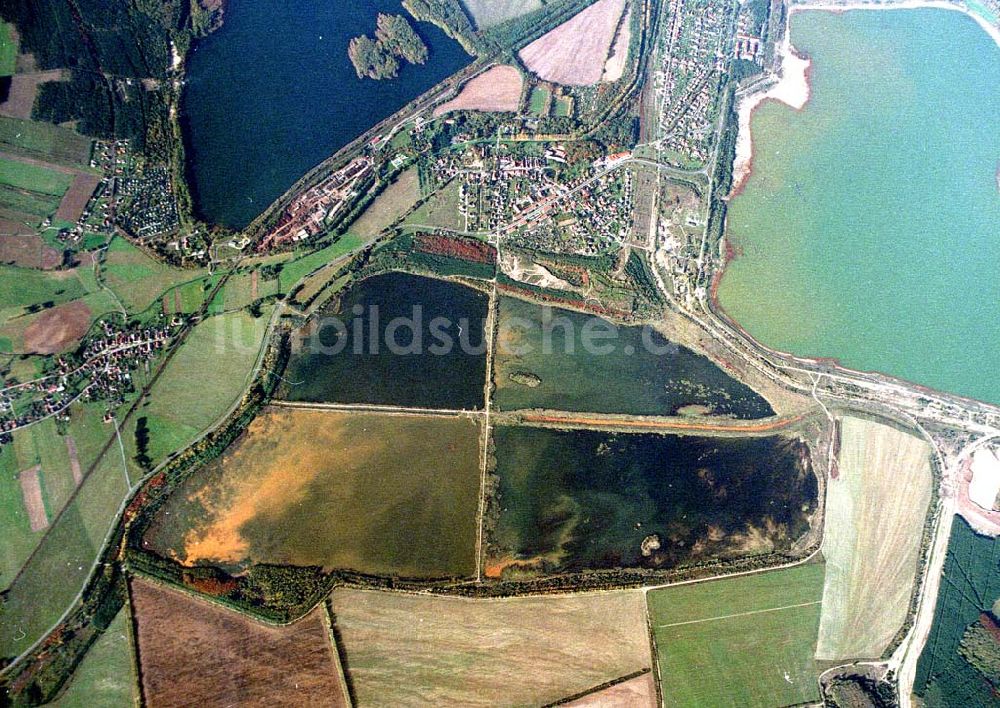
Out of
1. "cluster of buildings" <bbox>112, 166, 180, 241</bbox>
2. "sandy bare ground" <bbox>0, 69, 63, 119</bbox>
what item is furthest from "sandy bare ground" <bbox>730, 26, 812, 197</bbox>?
"sandy bare ground" <bbox>0, 69, 63, 119</bbox>

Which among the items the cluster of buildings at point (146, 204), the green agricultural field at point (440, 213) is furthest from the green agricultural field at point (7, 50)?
the green agricultural field at point (440, 213)

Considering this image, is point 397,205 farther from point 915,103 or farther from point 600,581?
point 915,103

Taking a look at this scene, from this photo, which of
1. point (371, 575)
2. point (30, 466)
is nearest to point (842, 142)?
point (371, 575)

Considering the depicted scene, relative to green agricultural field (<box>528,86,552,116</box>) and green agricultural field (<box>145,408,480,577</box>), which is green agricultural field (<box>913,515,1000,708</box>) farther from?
green agricultural field (<box>528,86,552,116</box>)

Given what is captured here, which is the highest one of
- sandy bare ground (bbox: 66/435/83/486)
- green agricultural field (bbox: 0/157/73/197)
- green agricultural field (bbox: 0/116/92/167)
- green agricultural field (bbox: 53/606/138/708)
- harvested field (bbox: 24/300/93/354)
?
green agricultural field (bbox: 0/116/92/167)

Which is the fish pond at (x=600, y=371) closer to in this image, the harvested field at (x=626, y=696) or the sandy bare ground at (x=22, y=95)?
the harvested field at (x=626, y=696)

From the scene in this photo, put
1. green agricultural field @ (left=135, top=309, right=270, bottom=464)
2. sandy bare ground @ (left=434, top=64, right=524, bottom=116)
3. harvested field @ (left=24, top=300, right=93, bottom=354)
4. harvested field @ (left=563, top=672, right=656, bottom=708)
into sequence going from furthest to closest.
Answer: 1. sandy bare ground @ (left=434, top=64, right=524, bottom=116)
2. harvested field @ (left=24, top=300, right=93, bottom=354)
3. green agricultural field @ (left=135, top=309, right=270, bottom=464)
4. harvested field @ (left=563, top=672, right=656, bottom=708)
